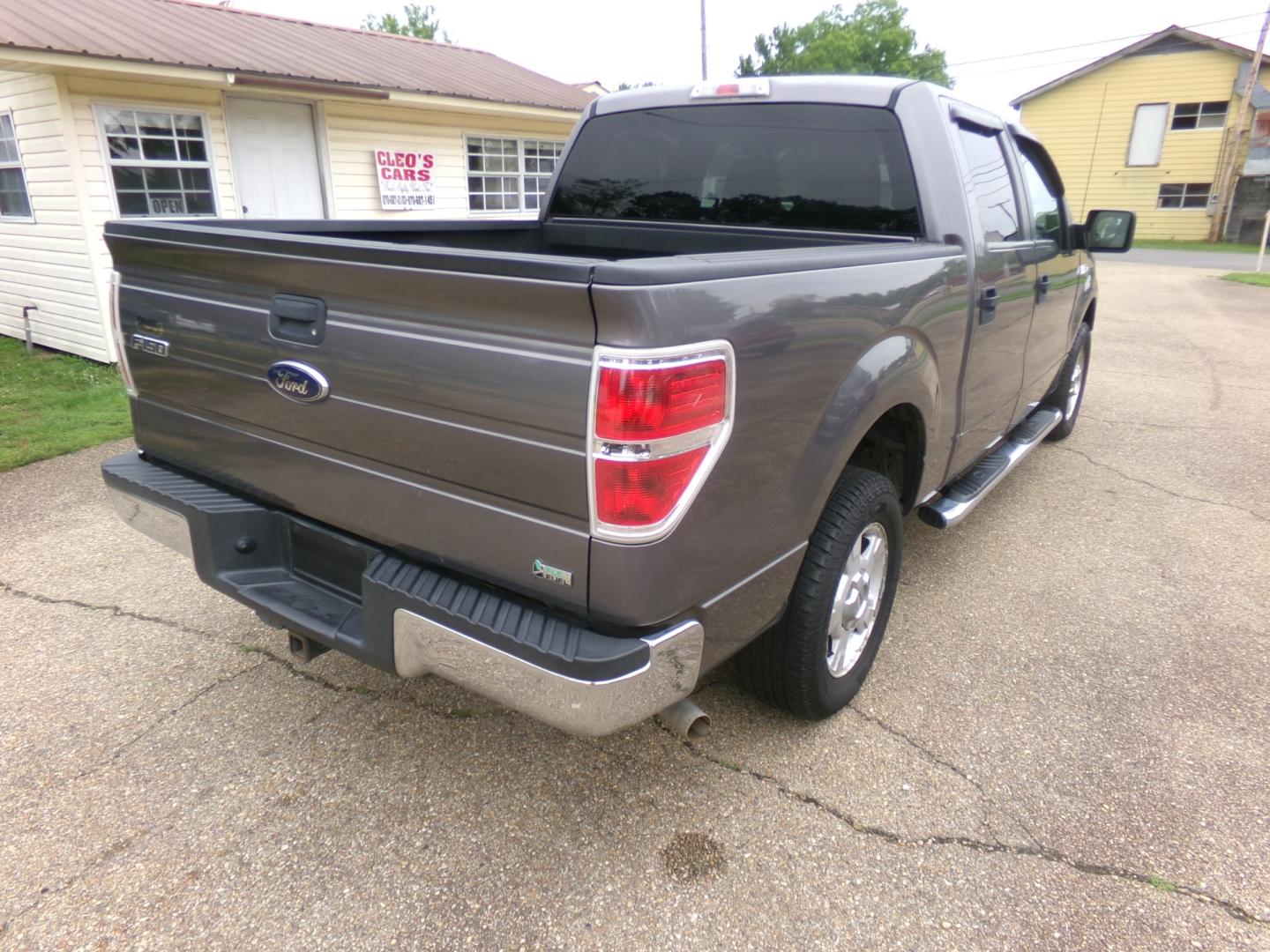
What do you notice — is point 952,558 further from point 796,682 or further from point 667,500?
point 667,500

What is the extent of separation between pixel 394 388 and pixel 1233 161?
35278 mm

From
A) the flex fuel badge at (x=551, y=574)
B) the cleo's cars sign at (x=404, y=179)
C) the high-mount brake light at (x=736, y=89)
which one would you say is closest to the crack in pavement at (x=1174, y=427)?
the high-mount brake light at (x=736, y=89)

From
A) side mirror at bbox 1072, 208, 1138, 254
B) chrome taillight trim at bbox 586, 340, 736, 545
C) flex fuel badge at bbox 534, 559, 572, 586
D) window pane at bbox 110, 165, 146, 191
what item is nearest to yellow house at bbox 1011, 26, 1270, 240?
side mirror at bbox 1072, 208, 1138, 254

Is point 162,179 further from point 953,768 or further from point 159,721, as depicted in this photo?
point 953,768

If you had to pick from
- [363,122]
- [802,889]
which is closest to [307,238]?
[802,889]

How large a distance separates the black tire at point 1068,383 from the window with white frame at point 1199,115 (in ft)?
99.9

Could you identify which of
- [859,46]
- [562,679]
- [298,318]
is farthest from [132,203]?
[859,46]

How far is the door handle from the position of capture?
3148 mm

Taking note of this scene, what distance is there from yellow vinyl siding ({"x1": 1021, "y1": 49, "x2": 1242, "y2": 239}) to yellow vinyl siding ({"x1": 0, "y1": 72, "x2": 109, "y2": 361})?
31.0 metres

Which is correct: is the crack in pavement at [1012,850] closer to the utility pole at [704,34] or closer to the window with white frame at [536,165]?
the window with white frame at [536,165]

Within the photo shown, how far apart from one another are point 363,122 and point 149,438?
329 inches

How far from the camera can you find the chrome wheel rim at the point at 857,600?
2623 millimetres

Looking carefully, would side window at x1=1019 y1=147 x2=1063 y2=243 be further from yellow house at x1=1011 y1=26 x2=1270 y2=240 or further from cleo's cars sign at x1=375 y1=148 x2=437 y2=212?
yellow house at x1=1011 y1=26 x2=1270 y2=240

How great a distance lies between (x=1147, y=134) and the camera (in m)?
30.1
